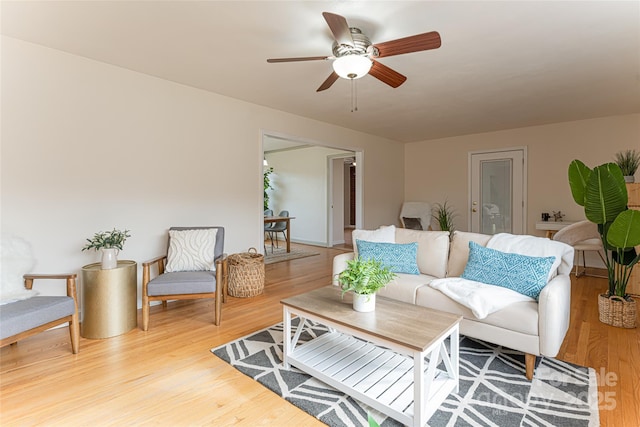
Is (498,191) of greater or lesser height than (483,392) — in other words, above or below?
above

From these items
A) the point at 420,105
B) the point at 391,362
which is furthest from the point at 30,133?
the point at 420,105

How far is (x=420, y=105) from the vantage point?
412 centimetres

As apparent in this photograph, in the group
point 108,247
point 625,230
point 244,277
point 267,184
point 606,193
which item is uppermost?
point 267,184

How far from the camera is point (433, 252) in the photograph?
109 inches

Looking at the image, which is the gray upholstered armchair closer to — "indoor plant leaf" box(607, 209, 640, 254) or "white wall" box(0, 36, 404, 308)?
"white wall" box(0, 36, 404, 308)

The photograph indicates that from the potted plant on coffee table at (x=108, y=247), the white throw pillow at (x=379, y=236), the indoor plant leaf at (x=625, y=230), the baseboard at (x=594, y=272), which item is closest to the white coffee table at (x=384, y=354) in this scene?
the white throw pillow at (x=379, y=236)

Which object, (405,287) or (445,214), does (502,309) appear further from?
(445,214)

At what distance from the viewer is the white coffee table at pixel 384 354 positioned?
1.52 meters

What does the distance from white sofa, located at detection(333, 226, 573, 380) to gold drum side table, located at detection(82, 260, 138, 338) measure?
1.78 m

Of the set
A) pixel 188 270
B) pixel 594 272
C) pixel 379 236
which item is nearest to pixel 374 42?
pixel 379 236

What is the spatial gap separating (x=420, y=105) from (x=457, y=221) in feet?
10.1

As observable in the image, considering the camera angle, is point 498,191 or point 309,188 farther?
point 309,188

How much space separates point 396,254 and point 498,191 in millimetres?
4184

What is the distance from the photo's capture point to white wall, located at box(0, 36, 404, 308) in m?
2.50
